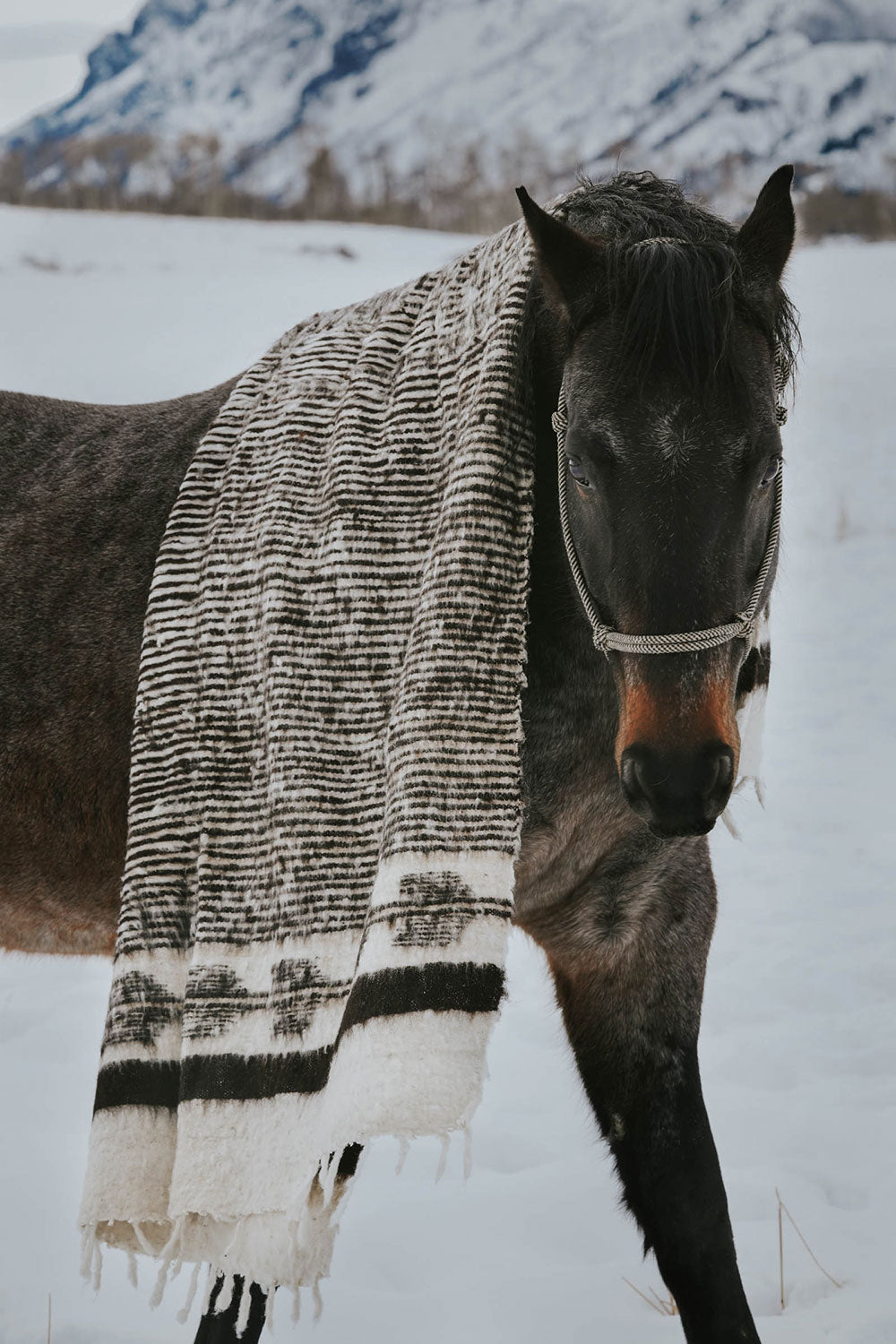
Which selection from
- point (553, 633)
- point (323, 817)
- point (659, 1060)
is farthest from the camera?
point (659, 1060)

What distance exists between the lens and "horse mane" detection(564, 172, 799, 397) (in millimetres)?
1645

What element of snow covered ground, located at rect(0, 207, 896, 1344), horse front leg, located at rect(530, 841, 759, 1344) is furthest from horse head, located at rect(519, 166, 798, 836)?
snow covered ground, located at rect(0, 207, 896, 1344)

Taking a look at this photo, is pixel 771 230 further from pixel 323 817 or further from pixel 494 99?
pixel 494 99

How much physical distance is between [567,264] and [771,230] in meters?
0.37

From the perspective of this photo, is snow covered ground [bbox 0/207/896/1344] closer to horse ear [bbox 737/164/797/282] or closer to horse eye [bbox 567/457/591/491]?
horse eye [bbox 567/457/591/491]

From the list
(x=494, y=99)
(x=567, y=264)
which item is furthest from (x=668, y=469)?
(x=494, y=99)

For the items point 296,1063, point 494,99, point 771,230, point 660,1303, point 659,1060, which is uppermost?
point 494,99

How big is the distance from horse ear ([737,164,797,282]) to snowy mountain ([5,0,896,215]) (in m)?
1.48

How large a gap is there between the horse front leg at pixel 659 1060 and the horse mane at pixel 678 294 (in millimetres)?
977

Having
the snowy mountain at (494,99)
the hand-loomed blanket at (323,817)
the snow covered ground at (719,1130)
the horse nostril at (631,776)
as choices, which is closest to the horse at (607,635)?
the horse nostril at (631,776)

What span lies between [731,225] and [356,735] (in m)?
1.07

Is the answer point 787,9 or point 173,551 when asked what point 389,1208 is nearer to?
point 173,551

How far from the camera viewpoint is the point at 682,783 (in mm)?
1565

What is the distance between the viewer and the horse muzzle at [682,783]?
5.15 ft
